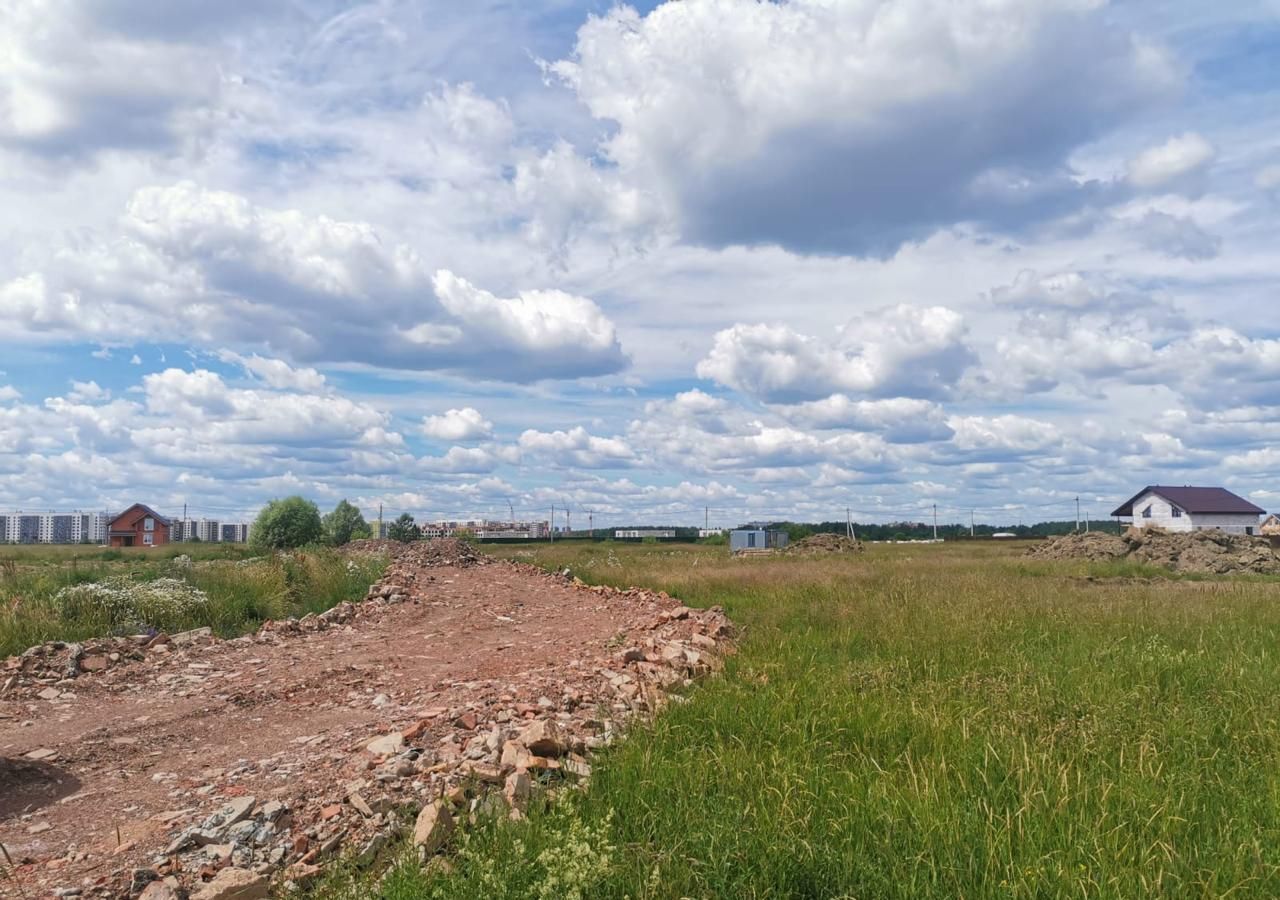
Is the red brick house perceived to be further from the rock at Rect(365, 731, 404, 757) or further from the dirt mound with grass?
the rock at Rect(365, 731, 404, 757)

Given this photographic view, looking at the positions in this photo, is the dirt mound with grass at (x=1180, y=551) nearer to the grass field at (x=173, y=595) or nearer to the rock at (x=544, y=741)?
the grass field at (x=173, y=595)

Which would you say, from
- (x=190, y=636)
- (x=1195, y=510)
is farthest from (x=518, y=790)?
(x=1195, y=510)

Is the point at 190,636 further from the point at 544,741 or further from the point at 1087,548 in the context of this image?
the point at 1087,548

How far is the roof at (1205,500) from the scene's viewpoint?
160 feet

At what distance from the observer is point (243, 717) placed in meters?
6.85

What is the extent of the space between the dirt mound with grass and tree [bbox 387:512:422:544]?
26.1 metres

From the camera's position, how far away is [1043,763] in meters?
4.30

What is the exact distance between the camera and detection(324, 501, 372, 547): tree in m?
39.4

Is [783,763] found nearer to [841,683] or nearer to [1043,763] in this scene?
[1043,763]

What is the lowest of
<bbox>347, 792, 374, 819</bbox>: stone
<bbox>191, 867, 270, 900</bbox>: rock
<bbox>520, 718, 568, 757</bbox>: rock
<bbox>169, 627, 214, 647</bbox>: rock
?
<bbox>191, 867, 270, 900</bbox>: rock

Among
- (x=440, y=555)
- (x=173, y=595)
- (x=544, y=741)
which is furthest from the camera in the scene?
(x=440, y=555)

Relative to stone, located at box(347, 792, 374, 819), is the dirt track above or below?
below

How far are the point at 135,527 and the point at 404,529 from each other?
22958mm

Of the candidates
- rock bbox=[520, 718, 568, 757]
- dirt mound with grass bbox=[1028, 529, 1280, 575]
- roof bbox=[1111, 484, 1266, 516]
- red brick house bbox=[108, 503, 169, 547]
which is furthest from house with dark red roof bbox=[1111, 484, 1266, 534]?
red brick house bbox=[108, 503, 169, 547]
